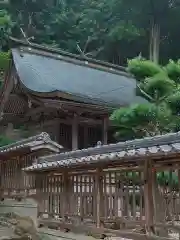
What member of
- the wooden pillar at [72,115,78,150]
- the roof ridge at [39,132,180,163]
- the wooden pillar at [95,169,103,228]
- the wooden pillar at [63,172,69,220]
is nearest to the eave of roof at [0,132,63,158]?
the roof ridge at [39,132,180,163]

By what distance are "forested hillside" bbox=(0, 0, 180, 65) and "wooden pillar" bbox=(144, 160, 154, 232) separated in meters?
22.5

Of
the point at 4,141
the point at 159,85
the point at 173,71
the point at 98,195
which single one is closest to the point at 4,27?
the point at 4,141

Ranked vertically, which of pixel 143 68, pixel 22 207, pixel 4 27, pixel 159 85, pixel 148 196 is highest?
pixel 4 27

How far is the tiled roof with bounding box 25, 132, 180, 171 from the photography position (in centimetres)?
555

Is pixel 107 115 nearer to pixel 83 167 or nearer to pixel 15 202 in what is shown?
pixel 15 202

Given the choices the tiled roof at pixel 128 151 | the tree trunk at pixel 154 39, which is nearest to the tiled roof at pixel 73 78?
the tiled roof at pixel 128 151

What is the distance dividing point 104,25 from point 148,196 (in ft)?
83.0

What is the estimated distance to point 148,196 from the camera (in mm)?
6289

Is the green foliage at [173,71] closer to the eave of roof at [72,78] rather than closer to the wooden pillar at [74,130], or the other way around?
the eave of roof at [72,78]

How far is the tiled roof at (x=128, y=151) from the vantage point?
555 centimetres

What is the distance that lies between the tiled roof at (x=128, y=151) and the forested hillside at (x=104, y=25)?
21.0 meters

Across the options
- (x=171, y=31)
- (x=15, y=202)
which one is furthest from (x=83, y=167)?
(x=171, y=31)

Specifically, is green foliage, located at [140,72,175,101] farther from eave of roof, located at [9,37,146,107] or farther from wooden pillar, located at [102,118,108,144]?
wooden pillar, located at [102,118,108,144]

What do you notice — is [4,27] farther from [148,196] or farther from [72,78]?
[148,196]
